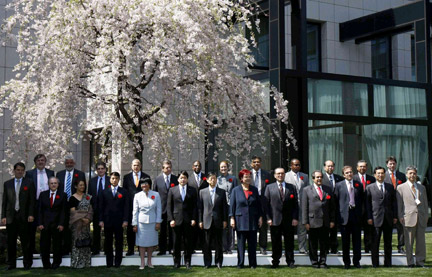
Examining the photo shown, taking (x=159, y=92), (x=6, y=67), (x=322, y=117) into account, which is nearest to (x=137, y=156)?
(x=159, y=92)

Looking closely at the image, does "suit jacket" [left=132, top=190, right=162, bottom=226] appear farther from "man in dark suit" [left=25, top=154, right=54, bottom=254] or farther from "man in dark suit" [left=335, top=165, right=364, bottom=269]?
"man in dark suit" [left=335, top=165, right=364, bottom=269]

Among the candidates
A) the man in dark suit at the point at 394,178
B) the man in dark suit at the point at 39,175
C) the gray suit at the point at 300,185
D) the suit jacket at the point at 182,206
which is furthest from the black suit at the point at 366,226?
the man in dark suit at the point at 39,175

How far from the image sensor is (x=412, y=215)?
11141 millimetres

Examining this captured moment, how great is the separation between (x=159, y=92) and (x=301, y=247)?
461 centimetres

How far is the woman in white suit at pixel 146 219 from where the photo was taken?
1100 centimetres

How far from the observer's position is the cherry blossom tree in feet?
40.0

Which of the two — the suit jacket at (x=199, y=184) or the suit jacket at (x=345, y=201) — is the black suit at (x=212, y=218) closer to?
the suit jacket at (x=199, y=184)

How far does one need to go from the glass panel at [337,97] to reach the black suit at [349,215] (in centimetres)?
582

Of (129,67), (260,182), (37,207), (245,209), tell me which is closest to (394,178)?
(260,182)

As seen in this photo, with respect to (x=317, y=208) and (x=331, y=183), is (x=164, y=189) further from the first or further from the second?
(x=331, y=183)

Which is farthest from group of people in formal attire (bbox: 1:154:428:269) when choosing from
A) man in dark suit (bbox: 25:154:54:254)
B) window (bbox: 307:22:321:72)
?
window (bbox: 307:22:321:72)

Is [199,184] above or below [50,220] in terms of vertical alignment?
above

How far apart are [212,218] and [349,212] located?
260cm

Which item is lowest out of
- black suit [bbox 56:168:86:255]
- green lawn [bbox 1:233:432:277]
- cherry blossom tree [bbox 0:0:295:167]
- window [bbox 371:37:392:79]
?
green lawn [bbox 1:233:432:277]
